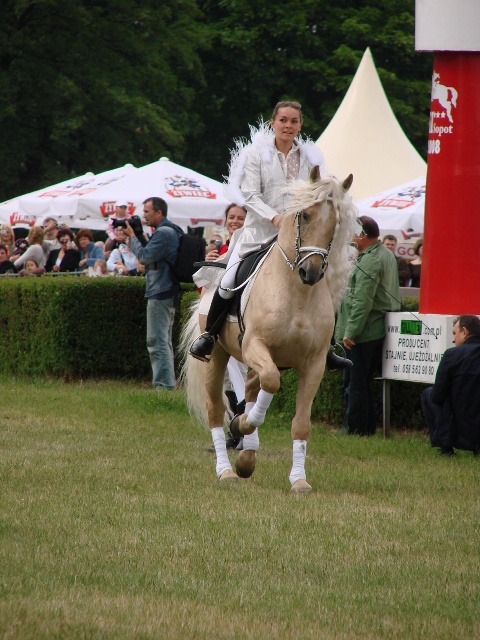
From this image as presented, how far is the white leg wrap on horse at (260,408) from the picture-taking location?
8.81 m

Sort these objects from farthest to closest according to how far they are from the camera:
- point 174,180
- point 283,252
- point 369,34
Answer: point 369,34, point 174,180, point 283,252

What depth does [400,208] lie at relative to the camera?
66.8 feet

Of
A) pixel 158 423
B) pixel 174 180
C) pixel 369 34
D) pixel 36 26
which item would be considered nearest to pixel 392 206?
pixel 174 180

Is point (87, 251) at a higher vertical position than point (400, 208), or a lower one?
lower

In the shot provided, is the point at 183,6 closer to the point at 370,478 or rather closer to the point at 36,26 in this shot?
the point at 36,26

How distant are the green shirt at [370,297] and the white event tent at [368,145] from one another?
13703 mm

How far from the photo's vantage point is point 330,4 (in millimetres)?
45625

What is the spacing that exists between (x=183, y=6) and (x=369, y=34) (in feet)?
24.5

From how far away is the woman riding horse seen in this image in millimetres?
9570

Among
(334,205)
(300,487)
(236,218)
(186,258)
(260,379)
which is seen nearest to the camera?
(334,205)

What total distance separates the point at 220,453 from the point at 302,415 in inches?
42.3

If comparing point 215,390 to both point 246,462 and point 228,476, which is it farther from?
point 246,462

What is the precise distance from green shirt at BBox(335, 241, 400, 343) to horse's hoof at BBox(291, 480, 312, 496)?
3.62m

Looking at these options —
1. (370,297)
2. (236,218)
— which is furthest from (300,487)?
(370,297)
